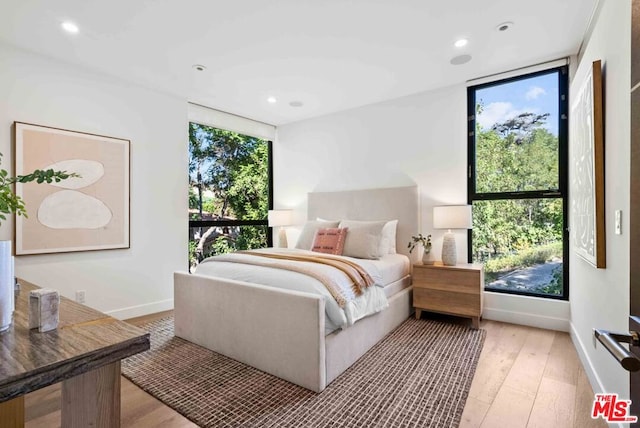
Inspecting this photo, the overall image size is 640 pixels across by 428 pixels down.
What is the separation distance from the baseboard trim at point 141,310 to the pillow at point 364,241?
85.8 inches

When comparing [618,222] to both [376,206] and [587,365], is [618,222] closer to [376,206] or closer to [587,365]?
[587,365]

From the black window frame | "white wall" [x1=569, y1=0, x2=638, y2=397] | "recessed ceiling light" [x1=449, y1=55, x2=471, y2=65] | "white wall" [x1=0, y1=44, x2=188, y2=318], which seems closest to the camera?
"white wall" [x1=569, y1=0, x2=638, y2=397]

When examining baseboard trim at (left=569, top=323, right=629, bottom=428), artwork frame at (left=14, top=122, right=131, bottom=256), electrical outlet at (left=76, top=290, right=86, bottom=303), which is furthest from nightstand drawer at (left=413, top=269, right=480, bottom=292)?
electrical outlet at (left=76, top=290, right=86, bottom=303)

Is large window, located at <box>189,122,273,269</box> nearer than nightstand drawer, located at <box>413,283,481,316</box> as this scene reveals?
No

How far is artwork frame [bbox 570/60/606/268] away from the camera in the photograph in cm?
178

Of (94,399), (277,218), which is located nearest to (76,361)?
(94,399)

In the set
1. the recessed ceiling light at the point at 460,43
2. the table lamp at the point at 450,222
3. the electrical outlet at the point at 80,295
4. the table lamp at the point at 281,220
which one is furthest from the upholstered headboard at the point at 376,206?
the electrical outlet at the point at 80,295

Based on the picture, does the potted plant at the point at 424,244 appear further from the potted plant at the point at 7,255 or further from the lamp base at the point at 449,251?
the potted plant at the point at 7,255

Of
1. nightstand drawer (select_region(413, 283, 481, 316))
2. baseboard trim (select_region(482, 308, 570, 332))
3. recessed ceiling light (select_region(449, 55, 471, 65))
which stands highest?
recessed ceiling light (select_region(449, 55, 471, 65))

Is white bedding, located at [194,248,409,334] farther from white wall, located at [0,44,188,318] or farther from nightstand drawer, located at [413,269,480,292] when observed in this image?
white wall, located at [0,44,188,318]

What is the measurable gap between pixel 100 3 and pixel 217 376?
106 inches

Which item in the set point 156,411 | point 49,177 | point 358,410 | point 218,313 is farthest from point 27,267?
point 358,410

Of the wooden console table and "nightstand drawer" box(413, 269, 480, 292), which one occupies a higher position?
the wooden console table

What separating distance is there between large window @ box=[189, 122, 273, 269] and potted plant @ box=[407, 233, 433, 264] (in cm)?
243
